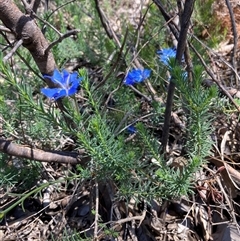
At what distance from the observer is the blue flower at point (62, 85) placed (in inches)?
58.2

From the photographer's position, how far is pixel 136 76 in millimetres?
1978

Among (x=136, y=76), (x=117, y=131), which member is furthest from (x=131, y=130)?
(x=136, y=76)

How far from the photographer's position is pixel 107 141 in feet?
5.14

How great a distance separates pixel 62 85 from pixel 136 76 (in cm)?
53

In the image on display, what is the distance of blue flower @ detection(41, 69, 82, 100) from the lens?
1479mm

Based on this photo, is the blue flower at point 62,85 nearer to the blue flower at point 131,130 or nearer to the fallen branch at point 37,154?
the fallen branch at point 37,154

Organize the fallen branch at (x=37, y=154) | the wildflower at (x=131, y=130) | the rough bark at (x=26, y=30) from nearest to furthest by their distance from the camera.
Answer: the rough bark at (x=26, y=30), the fallen branch at (x=37, y=154), the wildflower at (x=131, y=130)

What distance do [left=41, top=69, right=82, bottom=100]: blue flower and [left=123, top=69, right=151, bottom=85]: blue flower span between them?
0.44 m

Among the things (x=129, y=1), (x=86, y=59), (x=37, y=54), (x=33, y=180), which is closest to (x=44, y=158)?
(x=33, y=180)

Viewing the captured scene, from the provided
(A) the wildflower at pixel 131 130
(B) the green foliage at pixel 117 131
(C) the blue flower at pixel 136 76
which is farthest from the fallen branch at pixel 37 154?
(C) the blue flower at pixel 136 76

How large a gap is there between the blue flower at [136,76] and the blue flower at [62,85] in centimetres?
44

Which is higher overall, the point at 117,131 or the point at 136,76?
the point at 136,76

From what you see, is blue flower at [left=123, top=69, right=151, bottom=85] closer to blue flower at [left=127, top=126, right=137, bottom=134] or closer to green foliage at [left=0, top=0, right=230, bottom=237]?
green foliage at [left=0, top=0, right=230, bottom=237]

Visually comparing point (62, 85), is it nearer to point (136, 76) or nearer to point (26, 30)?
point (26, 30)
